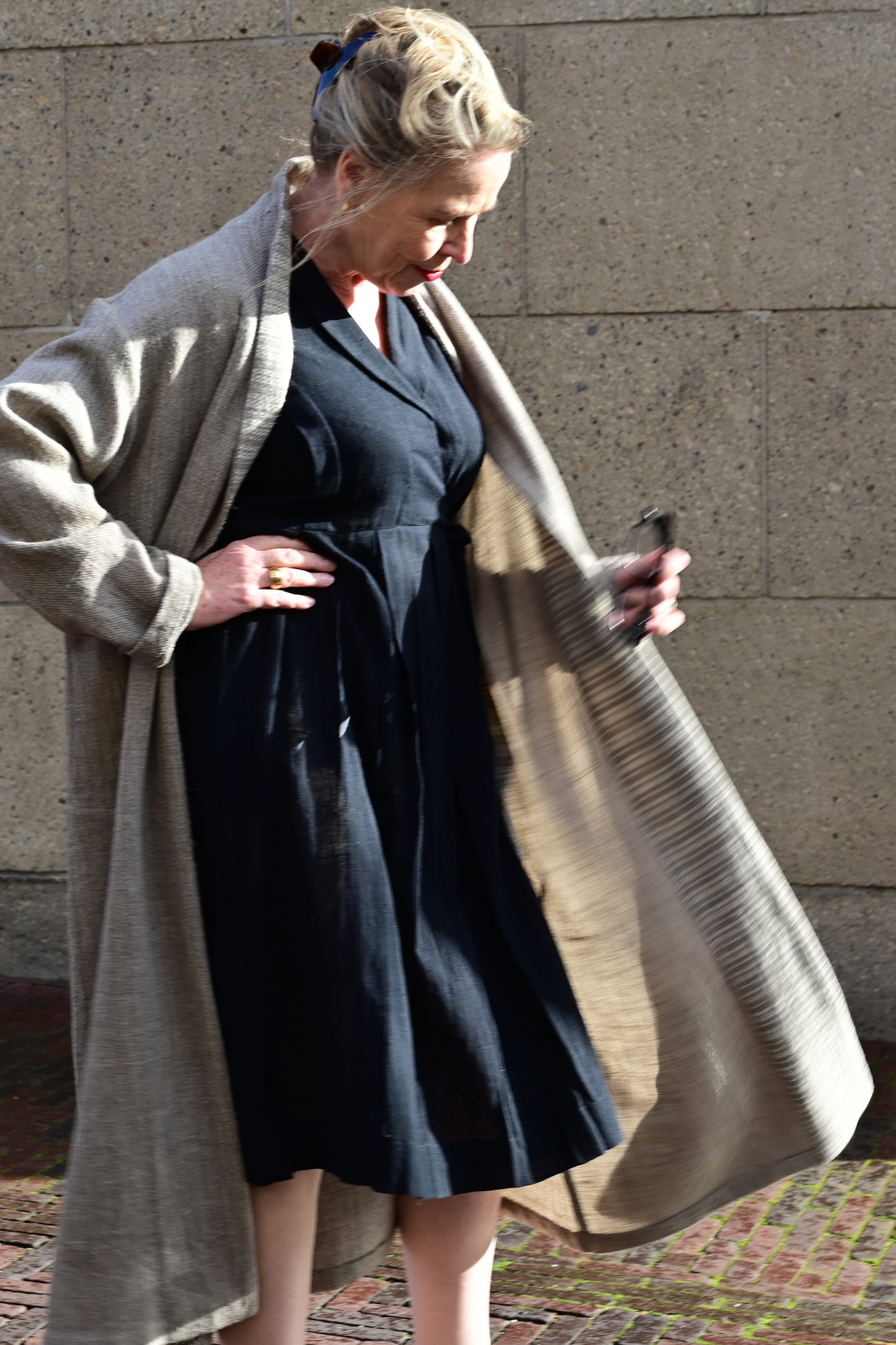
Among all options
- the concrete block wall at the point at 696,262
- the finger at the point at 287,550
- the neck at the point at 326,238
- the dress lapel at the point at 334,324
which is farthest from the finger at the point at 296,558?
the concrete block wall at the point at 696,262

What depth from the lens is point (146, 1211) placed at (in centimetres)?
204

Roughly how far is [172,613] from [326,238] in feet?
1.78

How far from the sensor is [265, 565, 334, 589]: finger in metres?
2.02

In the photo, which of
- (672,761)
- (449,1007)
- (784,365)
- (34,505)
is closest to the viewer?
(34,505)

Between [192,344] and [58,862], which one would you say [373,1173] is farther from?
[58,862]

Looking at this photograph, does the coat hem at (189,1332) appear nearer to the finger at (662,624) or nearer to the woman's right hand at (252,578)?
the woman's right hand at (252,578)

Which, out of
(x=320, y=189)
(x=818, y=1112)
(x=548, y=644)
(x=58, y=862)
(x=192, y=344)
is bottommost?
(x=58, y=862)

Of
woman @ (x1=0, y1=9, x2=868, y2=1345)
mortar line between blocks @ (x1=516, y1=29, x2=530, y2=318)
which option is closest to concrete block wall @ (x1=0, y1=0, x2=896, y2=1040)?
mortar line between blocks @ (x1=516, y1=29, x2=530, y2=318)

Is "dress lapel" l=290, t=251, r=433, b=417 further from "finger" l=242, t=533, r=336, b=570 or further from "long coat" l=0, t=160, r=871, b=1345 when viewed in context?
"finger" l=242, t=533, r=336, b=570

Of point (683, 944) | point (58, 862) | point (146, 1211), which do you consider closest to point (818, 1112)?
point (683, 944)

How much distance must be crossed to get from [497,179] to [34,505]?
28.8 inches

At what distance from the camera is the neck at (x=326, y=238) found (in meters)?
2.07

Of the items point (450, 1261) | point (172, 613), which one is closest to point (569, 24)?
point (172, 613)

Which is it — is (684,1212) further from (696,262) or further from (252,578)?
(696,262)
